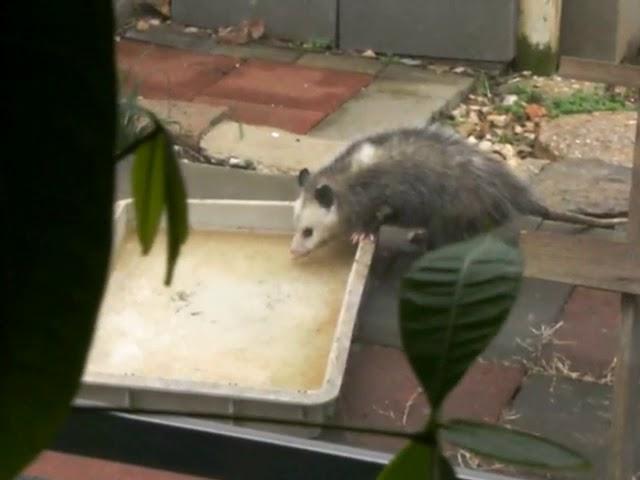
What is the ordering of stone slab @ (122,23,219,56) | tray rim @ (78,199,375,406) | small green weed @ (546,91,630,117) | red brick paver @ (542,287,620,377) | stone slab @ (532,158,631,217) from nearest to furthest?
tray rim @ (78,199,375,406) < red brick paver @ (542,287,620,377) < stone slab @ (532,158,631,217) < small green weed @ (546,91,630,117) < stone slab @ (122,23,219,56)

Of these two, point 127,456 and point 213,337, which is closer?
point 127,456

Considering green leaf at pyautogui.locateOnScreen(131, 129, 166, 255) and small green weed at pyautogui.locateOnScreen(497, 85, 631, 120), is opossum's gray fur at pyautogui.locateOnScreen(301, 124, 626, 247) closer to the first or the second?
small green weed at pyautogui.locateOnScreen(497, 85, 631, 120)

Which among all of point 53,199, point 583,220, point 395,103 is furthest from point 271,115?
point 53,199

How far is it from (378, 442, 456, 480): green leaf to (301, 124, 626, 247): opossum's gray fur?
2.17 metres

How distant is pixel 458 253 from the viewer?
1.68 feet

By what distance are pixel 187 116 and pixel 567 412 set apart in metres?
1.43

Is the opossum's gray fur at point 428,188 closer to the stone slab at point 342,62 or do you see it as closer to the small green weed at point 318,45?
the stone slab at point 342,62

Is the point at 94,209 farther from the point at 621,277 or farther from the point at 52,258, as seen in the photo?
the point at 621,277

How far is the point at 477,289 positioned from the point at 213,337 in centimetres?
185

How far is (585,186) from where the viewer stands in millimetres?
2988

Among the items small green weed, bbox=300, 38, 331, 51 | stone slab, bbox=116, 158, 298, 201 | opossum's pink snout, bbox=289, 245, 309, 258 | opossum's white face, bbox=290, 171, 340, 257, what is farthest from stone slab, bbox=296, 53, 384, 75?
opossum's pink snout, bbox=289, 245, 309, 258

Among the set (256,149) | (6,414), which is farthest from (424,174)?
(6,414)

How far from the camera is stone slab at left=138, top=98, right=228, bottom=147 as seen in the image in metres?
3.16

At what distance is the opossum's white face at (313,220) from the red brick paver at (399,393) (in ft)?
0.97
